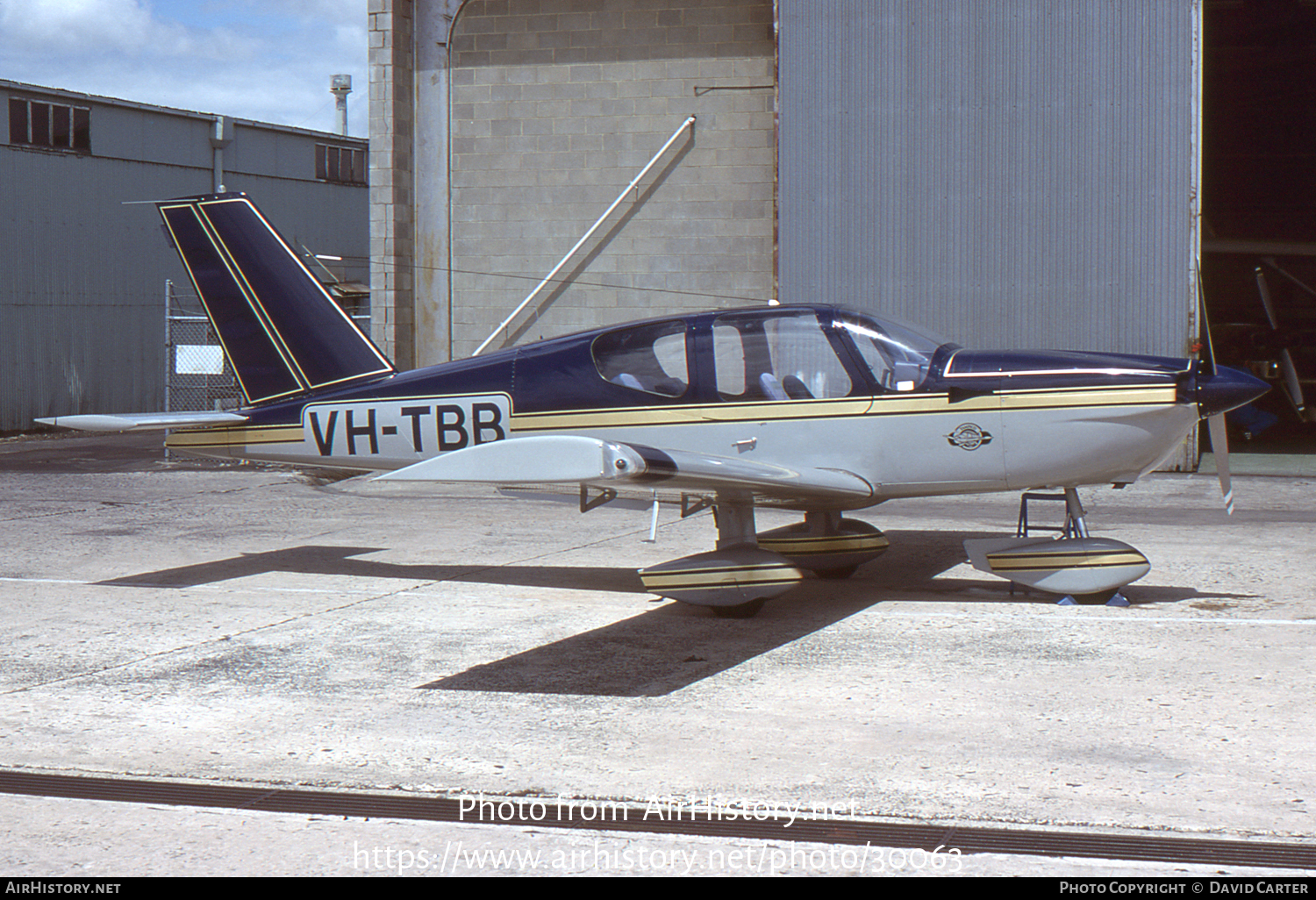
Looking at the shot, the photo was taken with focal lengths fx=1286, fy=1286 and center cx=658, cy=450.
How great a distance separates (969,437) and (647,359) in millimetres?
2186

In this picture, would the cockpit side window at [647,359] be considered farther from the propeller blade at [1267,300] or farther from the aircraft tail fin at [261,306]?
the propeller blade at [1267,300]

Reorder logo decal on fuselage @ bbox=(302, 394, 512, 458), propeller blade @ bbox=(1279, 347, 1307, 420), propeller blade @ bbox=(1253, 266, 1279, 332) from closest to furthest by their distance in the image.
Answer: logo decal on fuselage @ bbox=(302, 394, 512, 458) → propeller blade @ bbox=(1279, 347, 1307, 420) → propeller blade @ bbox=(1253, 266, 1279, 332)

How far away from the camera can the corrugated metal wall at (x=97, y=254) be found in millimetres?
23828

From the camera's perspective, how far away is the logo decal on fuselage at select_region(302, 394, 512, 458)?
9047 millimetres

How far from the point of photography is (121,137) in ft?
85.1

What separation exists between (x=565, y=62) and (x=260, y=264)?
9.61 metres

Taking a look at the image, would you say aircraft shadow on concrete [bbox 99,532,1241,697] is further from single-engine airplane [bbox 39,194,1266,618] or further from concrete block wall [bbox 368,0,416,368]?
concrete block wall [bbox 368,0,416,368]

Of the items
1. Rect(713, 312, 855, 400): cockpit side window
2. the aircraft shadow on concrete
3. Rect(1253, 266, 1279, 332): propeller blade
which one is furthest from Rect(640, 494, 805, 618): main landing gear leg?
Rect(1253, 266, 1279, 332): propeller blade

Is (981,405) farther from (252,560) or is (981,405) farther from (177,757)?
(252,560)

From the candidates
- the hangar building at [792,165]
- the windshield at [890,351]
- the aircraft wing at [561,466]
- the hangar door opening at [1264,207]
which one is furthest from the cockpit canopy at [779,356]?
the hangar door opening at [1264,207]

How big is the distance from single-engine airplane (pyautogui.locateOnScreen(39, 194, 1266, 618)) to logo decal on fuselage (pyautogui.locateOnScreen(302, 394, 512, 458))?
1 centimetres

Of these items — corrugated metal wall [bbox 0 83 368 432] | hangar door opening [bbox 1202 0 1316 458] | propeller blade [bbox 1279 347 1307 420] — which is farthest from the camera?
corrugated metal wall [bbox 0 83 368 432]

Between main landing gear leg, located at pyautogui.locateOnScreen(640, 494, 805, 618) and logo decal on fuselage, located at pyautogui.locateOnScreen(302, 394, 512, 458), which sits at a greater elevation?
logo decal on fuselage, located at pyautogui.locateOnScreen(302, 394, 512, 458)
